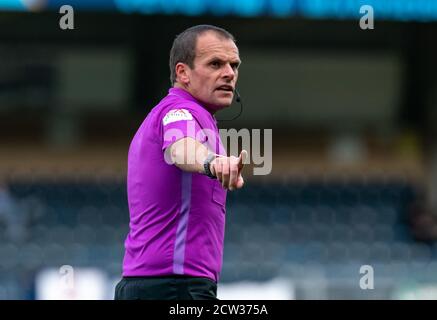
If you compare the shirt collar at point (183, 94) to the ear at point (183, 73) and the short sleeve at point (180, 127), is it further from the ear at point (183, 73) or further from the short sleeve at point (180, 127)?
the short sleeve at point (180, 127)

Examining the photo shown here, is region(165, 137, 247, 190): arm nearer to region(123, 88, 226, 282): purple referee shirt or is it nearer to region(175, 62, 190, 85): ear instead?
region(123, 88, 226, 282): purple referee shirt

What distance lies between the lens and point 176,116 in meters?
4.00

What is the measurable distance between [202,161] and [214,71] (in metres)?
0.57

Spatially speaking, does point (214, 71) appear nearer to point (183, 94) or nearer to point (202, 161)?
point (183, 94)

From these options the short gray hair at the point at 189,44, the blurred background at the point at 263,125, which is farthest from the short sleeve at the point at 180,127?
the blurred background at the point at 263,125

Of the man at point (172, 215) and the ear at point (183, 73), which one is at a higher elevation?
the ear at point (183, 73)

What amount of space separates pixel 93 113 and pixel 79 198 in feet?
5.37

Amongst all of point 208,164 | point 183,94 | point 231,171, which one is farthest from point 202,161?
point 183,94

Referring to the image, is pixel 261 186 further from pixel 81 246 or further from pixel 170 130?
pixel 170 130

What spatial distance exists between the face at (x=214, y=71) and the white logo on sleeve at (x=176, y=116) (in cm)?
22

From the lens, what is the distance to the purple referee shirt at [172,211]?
4039mm

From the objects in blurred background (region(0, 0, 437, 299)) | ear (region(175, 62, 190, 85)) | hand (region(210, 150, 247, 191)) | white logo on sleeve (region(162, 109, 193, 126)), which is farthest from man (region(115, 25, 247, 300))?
blurred background (region(0, 0, 437, 299))

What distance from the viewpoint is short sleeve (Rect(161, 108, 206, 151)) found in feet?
12.9
